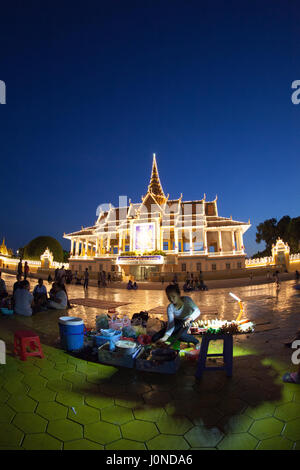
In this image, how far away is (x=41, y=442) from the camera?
2.34 m

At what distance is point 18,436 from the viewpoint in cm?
243

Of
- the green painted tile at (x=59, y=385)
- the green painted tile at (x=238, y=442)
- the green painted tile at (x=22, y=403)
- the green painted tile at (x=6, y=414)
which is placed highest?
the green painted tile at (x=238, y=442)

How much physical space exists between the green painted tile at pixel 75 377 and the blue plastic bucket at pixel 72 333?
0.98m

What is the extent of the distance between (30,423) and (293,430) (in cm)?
283

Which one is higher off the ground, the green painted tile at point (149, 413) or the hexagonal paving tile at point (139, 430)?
the hexagonal paving tile at point (139, 430)

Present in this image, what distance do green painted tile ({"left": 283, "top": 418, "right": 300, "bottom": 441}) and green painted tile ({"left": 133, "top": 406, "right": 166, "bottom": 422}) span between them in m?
1.29

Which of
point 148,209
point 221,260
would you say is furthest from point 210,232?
point 148,209

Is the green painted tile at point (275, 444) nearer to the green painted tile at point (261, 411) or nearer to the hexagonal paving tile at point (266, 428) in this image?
the hexagonal paving tile at point (266, 428)

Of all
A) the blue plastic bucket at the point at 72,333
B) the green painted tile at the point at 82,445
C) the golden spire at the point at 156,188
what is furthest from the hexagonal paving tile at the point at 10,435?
the golden spire at the point at 156,188

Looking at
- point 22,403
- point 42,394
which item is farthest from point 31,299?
point 22,403

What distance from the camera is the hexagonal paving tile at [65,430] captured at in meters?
2.43

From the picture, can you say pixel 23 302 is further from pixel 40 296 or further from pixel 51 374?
pixel 51 374

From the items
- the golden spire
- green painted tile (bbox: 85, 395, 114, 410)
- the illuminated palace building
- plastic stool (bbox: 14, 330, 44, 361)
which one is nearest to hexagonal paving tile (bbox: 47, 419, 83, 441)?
green painted tile (bbox: 85, 395, 114, 410)

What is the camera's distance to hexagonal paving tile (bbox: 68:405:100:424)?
268cm
